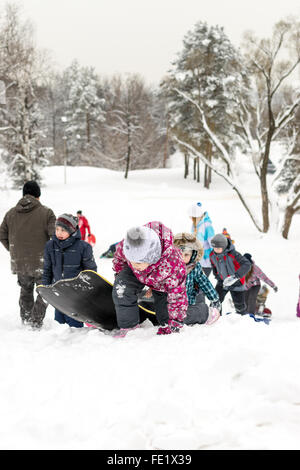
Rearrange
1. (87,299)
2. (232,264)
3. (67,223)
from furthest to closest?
1. (232,264)
2. (67,223)
3. (87,299)

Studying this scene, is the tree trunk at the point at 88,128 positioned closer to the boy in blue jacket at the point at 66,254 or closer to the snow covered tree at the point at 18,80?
the snow covered tree at the point at 18,80

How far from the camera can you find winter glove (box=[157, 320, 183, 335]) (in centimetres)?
351

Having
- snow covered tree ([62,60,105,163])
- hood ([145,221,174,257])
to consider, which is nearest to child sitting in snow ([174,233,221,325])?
hood ([145,221,174,257])

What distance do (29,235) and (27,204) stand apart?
1.37 feet

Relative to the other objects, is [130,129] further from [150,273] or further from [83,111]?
[150,273]

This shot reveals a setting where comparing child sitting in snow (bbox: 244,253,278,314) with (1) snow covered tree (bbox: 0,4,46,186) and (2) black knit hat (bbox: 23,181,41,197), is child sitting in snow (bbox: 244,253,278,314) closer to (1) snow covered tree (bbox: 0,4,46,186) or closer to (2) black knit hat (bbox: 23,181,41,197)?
(2) black knit hat (bbox: 23,181,41,197)

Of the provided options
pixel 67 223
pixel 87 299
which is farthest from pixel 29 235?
pixel 87 299

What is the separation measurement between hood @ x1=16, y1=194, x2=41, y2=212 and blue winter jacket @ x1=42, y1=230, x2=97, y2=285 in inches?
28.5

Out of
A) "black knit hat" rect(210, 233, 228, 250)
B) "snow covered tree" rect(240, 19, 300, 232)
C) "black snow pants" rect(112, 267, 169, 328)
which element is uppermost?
"snow covered tree" rect(240, 19, 300, 232)

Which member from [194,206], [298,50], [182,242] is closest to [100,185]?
[298,50]

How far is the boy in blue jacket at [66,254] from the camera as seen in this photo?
419 centimetres

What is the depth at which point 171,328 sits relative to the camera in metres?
3.51

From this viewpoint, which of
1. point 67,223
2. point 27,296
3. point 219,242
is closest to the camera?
point 67,223
